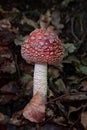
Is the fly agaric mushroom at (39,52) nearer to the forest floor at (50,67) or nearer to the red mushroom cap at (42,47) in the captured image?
the red mushroom cap at (42,47)

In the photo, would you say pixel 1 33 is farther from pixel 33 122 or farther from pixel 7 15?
pixel 33 122

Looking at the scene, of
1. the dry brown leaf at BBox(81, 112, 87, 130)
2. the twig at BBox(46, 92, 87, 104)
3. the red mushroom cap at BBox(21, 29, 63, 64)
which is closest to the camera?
the red mushroom cap at BBox(21, 29, 63, 64)

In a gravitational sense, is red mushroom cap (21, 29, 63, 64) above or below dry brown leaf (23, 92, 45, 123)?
above

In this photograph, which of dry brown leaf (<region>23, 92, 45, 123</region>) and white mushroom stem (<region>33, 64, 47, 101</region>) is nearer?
dry brown leaf (<region>23, 92, 45, 123</region>)

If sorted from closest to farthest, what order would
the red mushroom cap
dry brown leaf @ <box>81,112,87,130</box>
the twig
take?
the red mushroom cap < dry brown leaf @ <box>81,112,87,130</box> < the twig

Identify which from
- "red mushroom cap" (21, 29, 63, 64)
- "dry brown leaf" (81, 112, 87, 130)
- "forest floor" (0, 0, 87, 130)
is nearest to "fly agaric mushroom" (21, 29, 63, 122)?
"red mushroom cap" (21, 29, 63, 64)

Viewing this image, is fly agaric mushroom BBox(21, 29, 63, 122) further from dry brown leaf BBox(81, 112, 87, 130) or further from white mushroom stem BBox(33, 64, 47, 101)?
dry brown leaf BBox(81, 112, 87, 130)

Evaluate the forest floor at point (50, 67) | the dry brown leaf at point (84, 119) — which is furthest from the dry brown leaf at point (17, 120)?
the dry brown leaf at point (84, 119)

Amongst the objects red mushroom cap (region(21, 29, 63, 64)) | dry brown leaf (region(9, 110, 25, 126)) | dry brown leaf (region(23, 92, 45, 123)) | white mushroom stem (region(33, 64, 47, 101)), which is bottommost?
dry brown leaf (region(9, 110, 25, 126))
